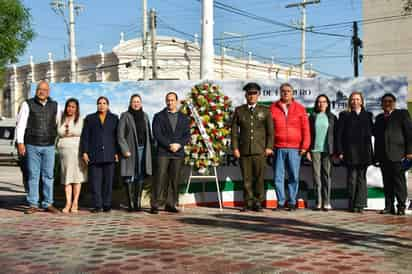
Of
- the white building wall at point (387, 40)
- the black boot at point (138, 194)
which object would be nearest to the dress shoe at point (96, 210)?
the black boot at point (138, 194)

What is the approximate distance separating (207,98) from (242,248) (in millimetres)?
3740

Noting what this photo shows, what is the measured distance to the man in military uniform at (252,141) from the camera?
896 cm

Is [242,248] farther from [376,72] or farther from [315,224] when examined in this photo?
[376,72]

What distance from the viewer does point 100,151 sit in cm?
882

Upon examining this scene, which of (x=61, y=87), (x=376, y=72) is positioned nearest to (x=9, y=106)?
(x=376, y=72)

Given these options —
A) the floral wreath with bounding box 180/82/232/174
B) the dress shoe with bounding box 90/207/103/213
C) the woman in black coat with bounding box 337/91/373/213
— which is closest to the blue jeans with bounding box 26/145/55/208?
the dress shoe with bounding box 90/207/103/213

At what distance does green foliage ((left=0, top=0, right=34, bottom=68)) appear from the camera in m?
24.8

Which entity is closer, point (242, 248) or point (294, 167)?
point (242, 248)

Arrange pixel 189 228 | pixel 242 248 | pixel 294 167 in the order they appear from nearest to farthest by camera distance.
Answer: pixel 242 248 < pixel 189 228 < pixel 294 167

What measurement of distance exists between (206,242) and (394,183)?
3.77 m

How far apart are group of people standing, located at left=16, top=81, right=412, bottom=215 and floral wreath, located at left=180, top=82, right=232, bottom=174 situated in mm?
256

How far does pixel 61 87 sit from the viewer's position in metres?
10.3

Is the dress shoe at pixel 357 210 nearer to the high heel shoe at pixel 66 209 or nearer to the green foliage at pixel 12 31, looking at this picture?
the high heel shoe at pixel 66 209

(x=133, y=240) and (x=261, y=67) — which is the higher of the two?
(x=261, y=67)
